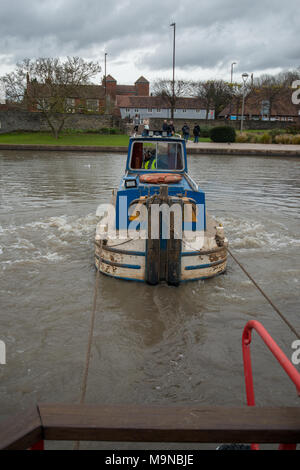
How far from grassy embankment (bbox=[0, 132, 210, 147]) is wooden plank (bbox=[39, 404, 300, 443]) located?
30461 mm

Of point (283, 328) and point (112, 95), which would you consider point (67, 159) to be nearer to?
point (283, 328)

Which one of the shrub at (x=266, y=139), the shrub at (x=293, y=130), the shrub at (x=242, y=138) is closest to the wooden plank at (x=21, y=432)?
the shrub at (x=242, y=138)

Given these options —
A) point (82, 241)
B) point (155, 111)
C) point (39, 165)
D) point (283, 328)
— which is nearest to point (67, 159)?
point (39, 165)

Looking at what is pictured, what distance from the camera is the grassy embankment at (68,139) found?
3387 centimetres

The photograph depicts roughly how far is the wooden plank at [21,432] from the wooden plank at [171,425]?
4 cm

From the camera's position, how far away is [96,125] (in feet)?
154

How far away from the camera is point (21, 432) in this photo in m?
1.98

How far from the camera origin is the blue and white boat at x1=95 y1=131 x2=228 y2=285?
20.1ft

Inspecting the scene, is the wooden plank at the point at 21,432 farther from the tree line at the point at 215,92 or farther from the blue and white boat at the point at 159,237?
the tree line at the point at 215,92

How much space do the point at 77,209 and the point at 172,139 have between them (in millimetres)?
4781

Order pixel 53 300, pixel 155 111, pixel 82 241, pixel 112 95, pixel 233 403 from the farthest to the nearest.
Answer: pixel 112 95
pixel 155 111
pixel 82 241
pixel 53 300
pixel 233 403

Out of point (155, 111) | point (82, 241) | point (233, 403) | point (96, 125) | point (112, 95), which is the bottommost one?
point (233, 403)

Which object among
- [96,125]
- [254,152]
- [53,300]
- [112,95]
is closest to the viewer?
[53,300]

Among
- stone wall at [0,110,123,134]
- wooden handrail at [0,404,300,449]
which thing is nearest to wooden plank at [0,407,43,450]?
wooden handrail at [0,404,300,449]
